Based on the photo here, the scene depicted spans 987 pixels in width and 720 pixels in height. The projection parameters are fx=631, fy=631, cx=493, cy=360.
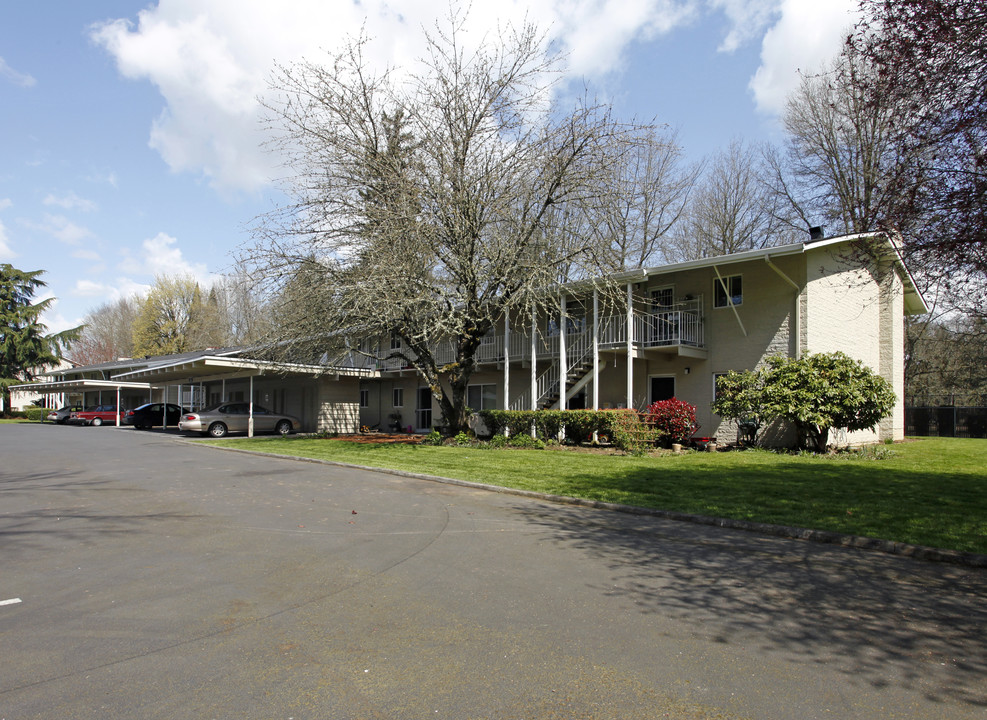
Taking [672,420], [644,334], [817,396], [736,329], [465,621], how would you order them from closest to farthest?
1. [465,621]
2. [817,396]
3. [672,420]
4. [736,329]
5. [644,334]

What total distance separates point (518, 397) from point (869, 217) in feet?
53.7

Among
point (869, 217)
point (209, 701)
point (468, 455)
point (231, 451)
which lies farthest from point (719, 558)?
point (231, 451)

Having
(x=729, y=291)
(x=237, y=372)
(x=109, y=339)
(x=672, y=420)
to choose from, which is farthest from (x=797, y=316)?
(x=109, y=339)

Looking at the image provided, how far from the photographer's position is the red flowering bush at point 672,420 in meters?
17.5

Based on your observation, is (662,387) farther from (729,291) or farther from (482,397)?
(482,397)

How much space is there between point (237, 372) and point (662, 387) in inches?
736

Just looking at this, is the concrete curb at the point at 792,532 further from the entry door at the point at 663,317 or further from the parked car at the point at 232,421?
the parked car at the point at 232,421

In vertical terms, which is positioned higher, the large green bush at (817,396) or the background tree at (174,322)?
the background tree at (174,322)

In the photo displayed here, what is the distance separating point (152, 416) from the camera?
3534 centimetres

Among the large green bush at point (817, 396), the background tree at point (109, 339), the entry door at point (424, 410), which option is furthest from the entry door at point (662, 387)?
the background tree at point (109, 339)

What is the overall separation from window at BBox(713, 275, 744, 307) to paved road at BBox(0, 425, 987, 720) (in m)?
13.1

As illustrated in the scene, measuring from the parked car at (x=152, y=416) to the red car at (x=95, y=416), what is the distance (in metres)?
6.50

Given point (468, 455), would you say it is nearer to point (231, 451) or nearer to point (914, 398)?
point (231, 451)

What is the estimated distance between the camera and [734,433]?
752 inches
